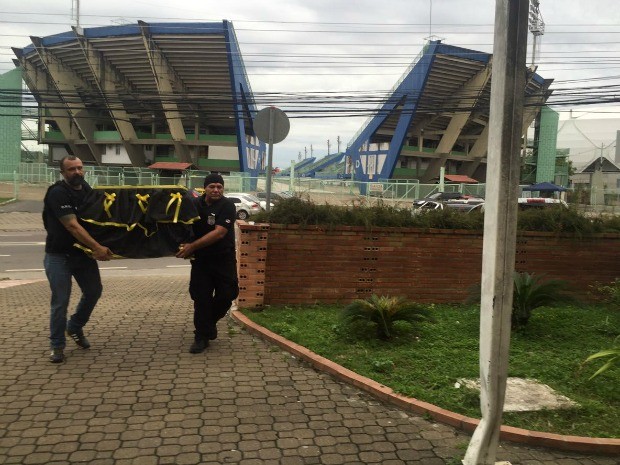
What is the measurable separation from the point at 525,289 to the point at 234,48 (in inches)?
1548

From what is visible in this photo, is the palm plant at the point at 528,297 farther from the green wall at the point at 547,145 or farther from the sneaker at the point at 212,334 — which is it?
the green wall at the point at 547,145

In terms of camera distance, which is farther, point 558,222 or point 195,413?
point 558,222

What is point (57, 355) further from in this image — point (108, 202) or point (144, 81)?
point (144, 81)

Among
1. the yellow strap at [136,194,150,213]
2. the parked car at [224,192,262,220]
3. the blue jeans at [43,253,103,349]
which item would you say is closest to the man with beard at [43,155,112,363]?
the blue jeans at [43,253,103,349]

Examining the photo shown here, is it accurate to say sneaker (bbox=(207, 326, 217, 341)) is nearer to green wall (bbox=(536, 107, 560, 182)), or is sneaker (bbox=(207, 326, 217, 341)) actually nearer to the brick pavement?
Answer: the brick pavement

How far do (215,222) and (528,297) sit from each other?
332cm

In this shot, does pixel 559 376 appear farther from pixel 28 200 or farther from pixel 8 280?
pixel 28 200

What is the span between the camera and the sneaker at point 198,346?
4.57 m

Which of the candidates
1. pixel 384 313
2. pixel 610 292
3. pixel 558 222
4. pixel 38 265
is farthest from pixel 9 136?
pixel 610 292

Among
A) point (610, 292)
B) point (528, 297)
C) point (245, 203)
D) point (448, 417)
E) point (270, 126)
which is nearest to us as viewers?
point (448, 417)

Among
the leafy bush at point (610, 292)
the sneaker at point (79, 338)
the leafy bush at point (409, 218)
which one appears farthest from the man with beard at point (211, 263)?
the leafy bush at point (610, 292)

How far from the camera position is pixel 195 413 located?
11.2 ft

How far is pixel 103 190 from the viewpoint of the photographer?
14.3 feet

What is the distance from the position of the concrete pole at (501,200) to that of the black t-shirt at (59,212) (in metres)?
3.23
